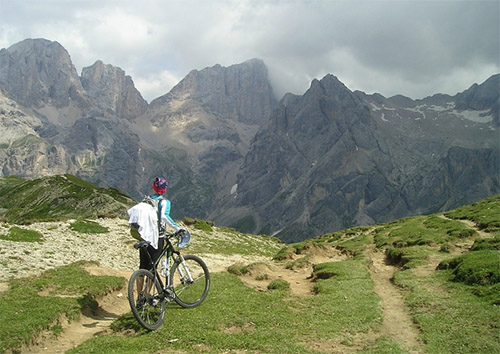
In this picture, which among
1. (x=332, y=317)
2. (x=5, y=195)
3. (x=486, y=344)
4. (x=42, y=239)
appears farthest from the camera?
(x=5, y=195)

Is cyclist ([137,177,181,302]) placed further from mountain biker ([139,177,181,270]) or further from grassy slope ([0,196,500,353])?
grassy slope ([0,196,500,353])

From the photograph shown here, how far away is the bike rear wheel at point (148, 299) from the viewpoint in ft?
45.3

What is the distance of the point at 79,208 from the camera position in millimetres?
83500

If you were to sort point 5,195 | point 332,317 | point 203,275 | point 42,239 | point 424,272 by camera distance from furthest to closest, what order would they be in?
point 5,195 < point 42,239 < point 424,272 < point 203,275 < point 332,317

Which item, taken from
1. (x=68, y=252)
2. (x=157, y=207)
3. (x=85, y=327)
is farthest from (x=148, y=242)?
(x=68, y=252)

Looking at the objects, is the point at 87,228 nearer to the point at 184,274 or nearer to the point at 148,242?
the point at 184,274

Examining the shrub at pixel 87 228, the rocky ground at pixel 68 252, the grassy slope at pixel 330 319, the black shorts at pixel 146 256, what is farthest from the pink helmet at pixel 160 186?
the shrub at pixel 87 228

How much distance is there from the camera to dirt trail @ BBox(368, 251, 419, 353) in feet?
46.9

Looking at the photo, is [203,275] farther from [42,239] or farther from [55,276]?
[42,239]

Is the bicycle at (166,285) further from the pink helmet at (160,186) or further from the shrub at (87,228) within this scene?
the shrub at (87,228)

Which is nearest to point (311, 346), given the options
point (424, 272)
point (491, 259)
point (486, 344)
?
point (486, 344)

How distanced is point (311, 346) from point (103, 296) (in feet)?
37.0

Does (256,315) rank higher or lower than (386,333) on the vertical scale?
higher

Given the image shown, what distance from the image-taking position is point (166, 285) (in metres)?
15.4
